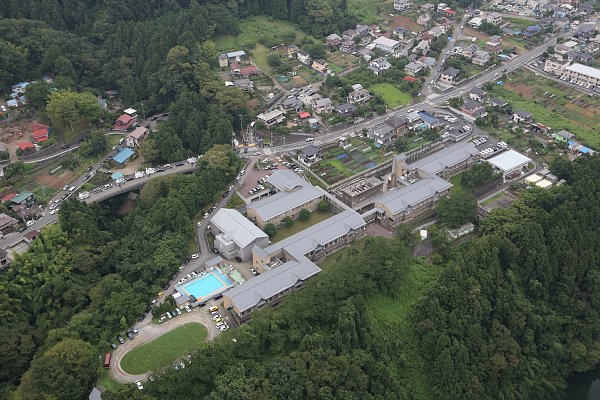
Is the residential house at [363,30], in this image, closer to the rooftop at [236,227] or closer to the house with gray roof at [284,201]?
the house with gray roof at [284,201]

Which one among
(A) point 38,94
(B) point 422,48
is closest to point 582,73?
(B) point 422,48

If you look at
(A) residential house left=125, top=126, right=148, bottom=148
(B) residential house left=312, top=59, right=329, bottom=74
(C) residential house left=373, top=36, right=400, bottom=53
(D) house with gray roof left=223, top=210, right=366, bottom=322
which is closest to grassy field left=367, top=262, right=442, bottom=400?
(D) house with gray roof left=223, top=210, right=366, bottom=322

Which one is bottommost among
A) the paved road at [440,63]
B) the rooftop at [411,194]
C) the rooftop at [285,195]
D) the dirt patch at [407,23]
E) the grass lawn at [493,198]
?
the paved road at [440,63]

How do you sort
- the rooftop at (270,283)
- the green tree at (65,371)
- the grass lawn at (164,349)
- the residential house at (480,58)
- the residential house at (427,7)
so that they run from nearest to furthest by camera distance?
the green tree at (65,371) → the grass lawn at (164,349) → the rooftop at (270,283) → the residential house at (480,58) → the residential house at (427,7)

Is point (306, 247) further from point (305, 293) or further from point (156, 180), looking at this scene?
point (156, 180)

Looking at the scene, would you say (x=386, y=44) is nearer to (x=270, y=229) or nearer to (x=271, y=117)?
(x=271, y=117)

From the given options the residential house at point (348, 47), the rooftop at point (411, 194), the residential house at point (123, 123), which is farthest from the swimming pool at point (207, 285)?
the residential house at point (348, 47)
